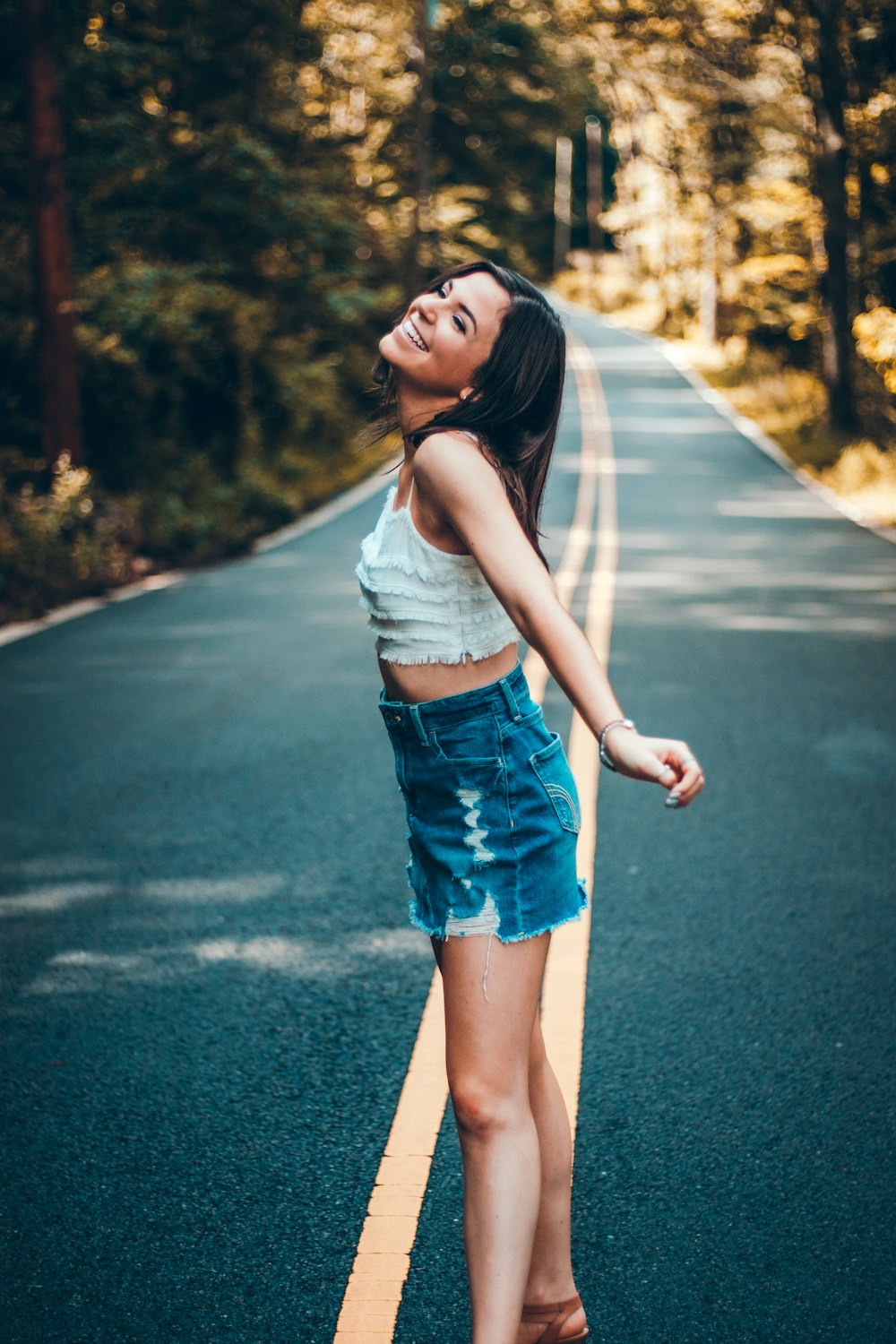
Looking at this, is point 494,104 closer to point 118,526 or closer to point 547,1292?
point 118,526

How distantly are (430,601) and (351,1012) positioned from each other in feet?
7.00

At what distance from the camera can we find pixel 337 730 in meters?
7.38

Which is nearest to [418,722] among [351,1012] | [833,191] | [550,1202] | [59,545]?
[550,1202]

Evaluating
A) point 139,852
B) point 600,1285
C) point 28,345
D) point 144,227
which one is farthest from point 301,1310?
point 144,227

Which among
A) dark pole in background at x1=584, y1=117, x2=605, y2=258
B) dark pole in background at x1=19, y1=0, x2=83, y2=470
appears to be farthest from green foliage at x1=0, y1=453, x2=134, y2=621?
dark pole in background at x1=584, y1=117, x2=605, y2=258

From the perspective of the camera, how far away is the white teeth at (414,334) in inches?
88.5

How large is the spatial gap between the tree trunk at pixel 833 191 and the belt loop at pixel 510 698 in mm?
23243

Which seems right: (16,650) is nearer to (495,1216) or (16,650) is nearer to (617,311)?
(495,1216)

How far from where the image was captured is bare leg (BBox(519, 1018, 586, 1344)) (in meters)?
2.43

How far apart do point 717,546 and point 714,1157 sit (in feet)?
38.5

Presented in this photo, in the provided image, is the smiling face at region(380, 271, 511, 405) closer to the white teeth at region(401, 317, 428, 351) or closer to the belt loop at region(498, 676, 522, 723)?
the white teeth at region(401, 317, 428, 351)

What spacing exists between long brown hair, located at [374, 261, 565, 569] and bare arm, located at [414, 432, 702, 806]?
0.08 metres

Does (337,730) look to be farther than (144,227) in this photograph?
No

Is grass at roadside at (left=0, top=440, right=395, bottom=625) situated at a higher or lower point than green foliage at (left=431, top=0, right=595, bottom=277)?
lower
